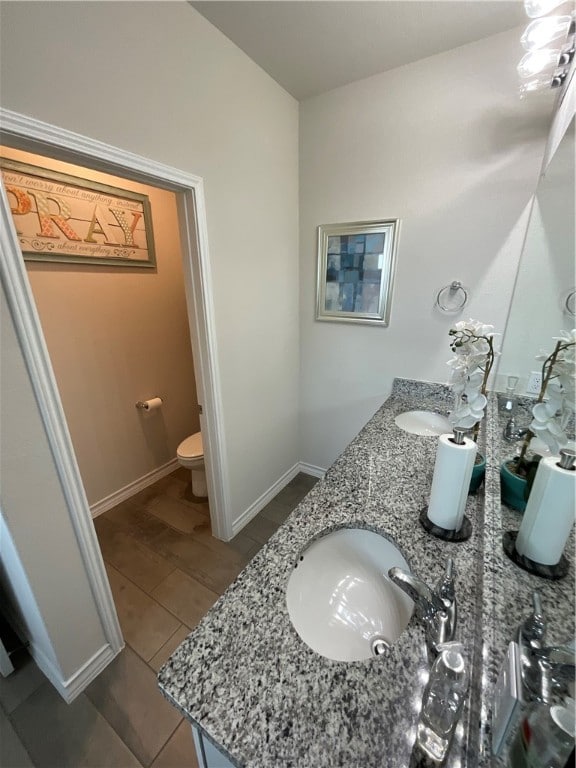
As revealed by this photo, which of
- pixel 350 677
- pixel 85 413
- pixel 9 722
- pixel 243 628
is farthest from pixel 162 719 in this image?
pixel 85 413

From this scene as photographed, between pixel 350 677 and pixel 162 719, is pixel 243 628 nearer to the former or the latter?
pixel 350 677

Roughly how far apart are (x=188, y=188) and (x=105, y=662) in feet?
6.77

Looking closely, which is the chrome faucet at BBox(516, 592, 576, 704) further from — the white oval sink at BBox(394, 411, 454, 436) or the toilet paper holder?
the toilet paper holder

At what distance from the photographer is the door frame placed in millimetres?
812

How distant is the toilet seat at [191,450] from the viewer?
209cm

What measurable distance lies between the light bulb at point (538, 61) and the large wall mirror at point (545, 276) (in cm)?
36

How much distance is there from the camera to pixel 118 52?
3.22ft

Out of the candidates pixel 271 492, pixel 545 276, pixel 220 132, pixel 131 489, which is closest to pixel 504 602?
pixel 545 276

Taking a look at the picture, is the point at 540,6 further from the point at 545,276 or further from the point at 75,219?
the point at 75,219

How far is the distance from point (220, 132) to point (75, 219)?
101 centimetres

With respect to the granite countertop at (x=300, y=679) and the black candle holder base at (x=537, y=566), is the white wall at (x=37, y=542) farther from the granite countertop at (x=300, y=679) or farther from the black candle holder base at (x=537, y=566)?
the black candle holder base at (x=537, y=566)

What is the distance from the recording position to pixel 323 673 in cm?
56

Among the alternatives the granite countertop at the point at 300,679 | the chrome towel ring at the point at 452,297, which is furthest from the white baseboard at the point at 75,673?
the chrome towel ring at the point at 452,297

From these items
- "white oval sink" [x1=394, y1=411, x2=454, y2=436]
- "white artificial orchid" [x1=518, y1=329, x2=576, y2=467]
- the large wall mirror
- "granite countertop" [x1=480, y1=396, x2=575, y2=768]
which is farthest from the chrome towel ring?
"granite countertop" [x1=480, y1=396, x2=575, y2=768]
